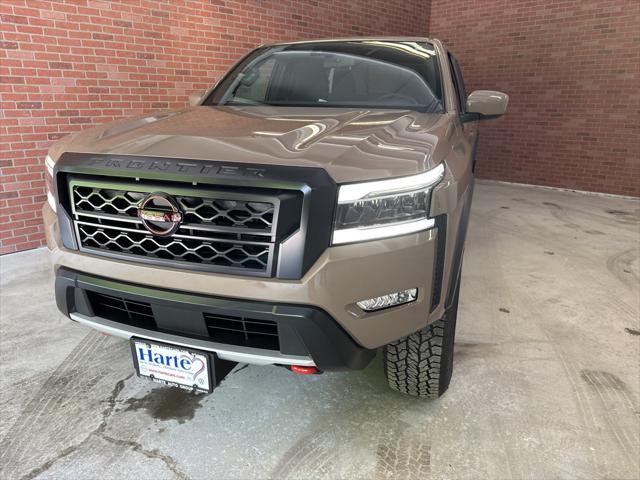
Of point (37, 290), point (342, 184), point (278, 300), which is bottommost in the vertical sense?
point (37, 290)

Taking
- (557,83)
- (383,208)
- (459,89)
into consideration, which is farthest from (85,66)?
(557,83)

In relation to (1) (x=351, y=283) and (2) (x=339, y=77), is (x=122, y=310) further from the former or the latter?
(2) (x=339, y=77)

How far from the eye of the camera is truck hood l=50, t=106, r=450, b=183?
138 centimetres

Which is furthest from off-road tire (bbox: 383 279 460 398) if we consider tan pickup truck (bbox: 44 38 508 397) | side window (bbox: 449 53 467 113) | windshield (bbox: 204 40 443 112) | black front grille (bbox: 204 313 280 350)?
side window (bbox: 449 53 467 113)

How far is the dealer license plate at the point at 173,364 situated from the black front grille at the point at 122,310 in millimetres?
65

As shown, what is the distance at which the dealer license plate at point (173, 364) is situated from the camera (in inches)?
58.9

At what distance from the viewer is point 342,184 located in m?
1.32

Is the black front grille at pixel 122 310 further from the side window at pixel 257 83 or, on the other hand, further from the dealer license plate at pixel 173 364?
the side window at pixel 257 83

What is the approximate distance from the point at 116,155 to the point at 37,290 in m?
2.25

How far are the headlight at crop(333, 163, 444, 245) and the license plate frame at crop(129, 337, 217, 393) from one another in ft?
2.03

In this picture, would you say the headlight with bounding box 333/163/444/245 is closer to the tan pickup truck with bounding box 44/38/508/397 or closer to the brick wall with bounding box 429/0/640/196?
the tan pickup truck with bounding box 44/38/508/397

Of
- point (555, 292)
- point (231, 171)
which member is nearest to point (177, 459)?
point (231, 171)

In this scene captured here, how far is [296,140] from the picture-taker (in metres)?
1.55

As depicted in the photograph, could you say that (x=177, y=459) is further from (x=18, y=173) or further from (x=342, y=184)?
(x=18, y=173)
